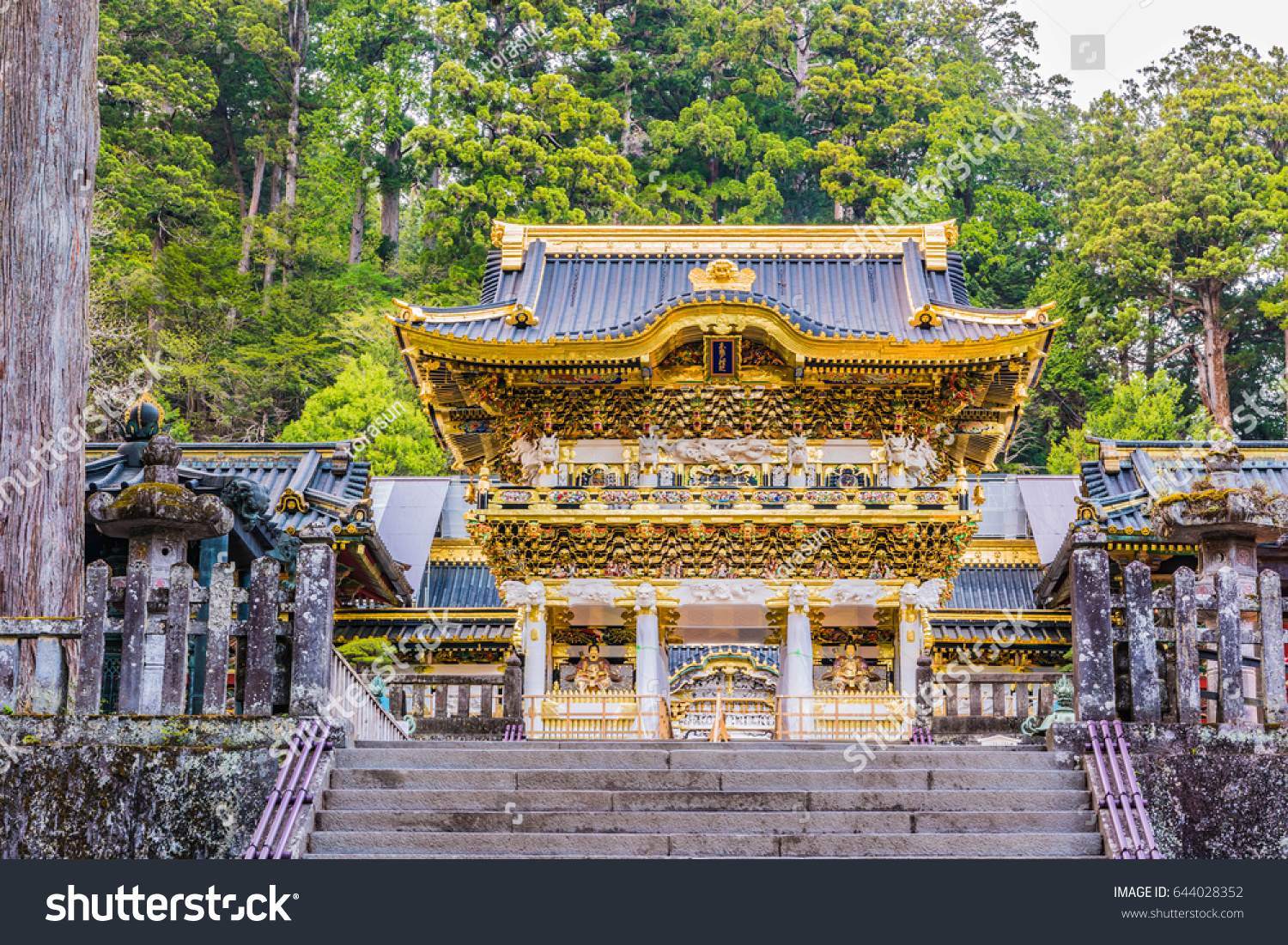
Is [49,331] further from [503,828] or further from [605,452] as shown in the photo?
[605,452]

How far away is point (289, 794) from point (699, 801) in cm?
273

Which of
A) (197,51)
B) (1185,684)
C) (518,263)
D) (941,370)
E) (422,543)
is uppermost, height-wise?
(197,51)

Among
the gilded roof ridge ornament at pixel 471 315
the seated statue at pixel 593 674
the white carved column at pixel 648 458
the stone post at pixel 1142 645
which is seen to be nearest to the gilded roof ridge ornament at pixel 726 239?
the gilded roof ridge ornament at pixel 471 315

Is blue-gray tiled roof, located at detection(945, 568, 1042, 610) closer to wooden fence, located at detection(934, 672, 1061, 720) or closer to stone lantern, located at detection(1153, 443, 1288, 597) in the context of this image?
wooden fence, located at detection(934, 672, 1061, 720)

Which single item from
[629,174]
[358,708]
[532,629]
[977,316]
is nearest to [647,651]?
[532,629]

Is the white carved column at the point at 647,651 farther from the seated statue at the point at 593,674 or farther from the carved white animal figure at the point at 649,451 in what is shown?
the carved white animal figure at the point at 649,451

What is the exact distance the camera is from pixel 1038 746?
33.7 ft

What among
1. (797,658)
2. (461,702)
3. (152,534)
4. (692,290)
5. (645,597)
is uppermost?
(692,290)

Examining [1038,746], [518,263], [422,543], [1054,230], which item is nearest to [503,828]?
[1038,746]

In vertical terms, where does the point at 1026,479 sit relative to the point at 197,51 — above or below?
below

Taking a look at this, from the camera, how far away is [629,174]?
36.9m

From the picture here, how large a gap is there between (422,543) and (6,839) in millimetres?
15366

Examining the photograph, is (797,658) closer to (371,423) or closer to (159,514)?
(159,514)

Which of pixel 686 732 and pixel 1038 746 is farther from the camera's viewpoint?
pixel 686 732
